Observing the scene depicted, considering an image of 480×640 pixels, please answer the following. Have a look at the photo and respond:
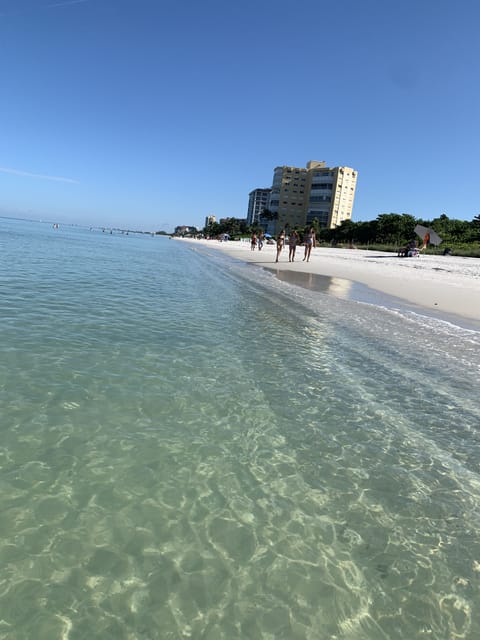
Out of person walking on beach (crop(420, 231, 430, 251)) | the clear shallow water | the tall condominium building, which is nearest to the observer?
the clear shallow water

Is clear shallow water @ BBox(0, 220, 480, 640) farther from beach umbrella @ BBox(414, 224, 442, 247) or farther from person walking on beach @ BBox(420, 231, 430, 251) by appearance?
beach umbrella @ BBox(414, 224, 442, 247)

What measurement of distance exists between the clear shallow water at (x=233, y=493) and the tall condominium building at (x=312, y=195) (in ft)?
486

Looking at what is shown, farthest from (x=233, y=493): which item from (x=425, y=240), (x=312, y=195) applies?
(x=312, y=195)

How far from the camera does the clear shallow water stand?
242 centimetres

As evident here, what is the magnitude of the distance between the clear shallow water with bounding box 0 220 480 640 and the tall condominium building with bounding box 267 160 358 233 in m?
148

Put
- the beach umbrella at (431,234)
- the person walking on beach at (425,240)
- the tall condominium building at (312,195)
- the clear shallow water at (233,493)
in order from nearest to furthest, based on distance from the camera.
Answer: the clear shallow water at (233,493) → the person walking on beach at (425,240) → the beach umbrella at (431,234) → the tall condominium building at (312,195)

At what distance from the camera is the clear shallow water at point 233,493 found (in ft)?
7.93

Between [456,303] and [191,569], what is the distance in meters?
15.1

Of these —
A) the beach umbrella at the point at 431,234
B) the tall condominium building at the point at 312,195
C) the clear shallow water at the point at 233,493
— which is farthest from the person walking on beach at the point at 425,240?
the tall condominium building at the point at 312,195

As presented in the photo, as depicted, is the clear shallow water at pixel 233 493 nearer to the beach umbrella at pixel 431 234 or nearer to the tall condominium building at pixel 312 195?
the beach umbrella at pixel 431 234

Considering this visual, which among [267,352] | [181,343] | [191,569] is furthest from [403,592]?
[181,343]

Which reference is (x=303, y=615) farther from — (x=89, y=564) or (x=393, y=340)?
(x=393, y=340)

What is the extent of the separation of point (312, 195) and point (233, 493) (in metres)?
167

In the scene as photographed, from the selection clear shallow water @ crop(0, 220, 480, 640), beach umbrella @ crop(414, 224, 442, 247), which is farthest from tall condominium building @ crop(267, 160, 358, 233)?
clear shallow water @ crop(0, 220, 480, 640)
